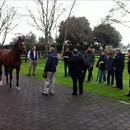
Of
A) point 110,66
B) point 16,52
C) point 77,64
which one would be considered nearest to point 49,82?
point 77,64

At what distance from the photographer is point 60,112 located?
32.4ft

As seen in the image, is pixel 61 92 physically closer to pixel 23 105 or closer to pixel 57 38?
pixel 23 105

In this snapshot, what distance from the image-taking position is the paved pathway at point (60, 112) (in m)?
8.34

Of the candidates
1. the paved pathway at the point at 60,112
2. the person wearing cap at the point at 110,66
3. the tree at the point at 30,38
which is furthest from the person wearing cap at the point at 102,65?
the tree at the point at 30,38

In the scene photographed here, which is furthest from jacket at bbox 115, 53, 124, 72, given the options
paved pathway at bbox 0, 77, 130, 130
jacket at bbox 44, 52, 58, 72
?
jacket at bbox 44, 52, 58, 72

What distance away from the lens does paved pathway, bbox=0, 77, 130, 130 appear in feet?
27.3

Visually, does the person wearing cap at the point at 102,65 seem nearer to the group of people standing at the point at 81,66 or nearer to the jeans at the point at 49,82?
the group of people standing at the point at 81,66

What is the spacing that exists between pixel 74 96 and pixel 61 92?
121 centimetres

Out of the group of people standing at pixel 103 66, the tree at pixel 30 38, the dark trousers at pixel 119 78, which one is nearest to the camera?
the group of people standing at pixel 103 66

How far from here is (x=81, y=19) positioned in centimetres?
6738

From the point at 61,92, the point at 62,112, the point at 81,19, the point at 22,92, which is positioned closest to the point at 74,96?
the point at 61,92

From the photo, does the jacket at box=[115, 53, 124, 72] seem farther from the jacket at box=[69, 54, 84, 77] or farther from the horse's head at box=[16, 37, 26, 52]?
the horse's head at box=[16, 37, 26, 52]

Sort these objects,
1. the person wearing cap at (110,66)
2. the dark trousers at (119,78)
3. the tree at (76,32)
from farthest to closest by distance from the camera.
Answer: the tree at (76,32) < the person wearing cap at (110,66) < the dark trousers at (119,78)

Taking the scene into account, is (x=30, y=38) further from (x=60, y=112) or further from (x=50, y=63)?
(x=60, y=112)
